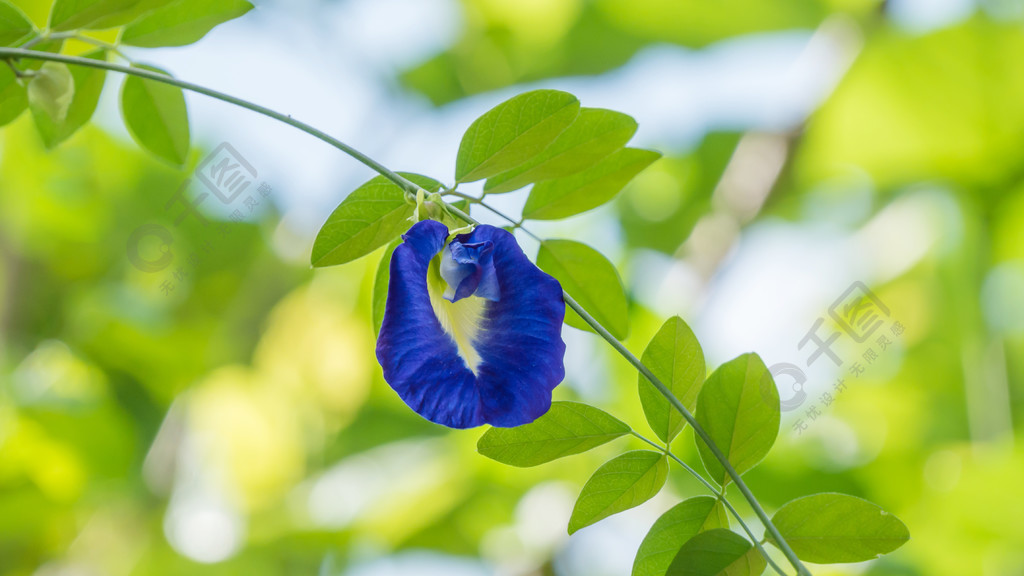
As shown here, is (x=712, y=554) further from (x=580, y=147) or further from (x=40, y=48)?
(x=40, y=48)

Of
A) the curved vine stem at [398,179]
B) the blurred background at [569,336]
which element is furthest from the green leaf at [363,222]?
the blurred background at [569,336]

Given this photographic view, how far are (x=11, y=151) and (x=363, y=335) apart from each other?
1130mm

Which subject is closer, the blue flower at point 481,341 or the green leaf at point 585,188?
the blue flower at point 481,341

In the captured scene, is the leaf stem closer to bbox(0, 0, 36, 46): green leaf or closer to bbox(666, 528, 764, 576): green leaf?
bbox(666, 528, 764, 576): green leaf

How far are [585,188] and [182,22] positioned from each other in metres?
0.27

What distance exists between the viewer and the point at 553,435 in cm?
37

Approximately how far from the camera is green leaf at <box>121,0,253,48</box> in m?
0.45

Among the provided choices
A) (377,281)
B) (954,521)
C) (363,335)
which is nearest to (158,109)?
(377,281)

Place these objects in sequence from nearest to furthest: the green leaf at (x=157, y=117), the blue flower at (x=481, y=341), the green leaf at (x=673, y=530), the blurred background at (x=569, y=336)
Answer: the blue flower at (x=481, y=341) < the green leaf at (x=673, y=530) < the green leaf at (x=157, y=117) < the blurred background at (x=569, y=336)

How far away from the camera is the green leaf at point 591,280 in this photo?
0.44m

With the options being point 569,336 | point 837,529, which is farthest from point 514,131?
point 569,336

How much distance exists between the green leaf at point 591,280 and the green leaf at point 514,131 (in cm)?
9

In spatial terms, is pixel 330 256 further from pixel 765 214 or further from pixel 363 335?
pixel 765 214

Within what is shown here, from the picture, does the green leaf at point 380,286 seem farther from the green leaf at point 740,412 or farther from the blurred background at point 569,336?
the blurred background at point 569,336
